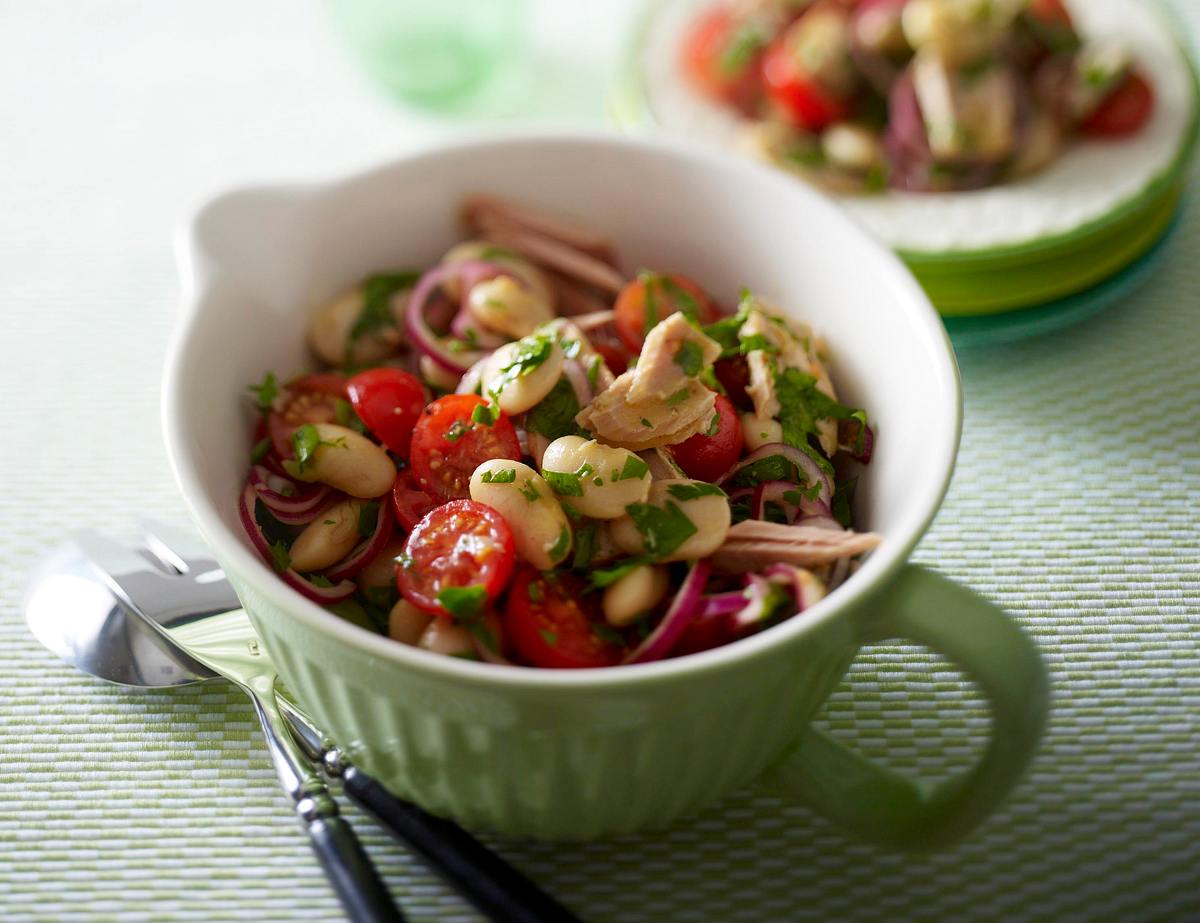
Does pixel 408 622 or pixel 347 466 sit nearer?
pixel 408 622

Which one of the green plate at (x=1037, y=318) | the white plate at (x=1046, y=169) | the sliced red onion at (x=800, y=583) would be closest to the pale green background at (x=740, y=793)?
the green plate at (x=1037, y=318)

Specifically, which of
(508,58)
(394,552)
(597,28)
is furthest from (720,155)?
(597,28)

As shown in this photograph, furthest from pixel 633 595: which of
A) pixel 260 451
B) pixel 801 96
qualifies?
pixel 801 96

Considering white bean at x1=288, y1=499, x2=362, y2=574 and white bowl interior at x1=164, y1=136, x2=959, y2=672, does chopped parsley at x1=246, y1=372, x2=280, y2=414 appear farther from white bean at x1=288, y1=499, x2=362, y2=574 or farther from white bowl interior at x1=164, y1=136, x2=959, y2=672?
white bean at x1=288, y1=499, x2=362, y2=574

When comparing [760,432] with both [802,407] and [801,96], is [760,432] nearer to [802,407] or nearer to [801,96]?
[802,407]

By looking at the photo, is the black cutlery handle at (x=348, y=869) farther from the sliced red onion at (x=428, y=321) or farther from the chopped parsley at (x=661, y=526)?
the sliced red onion at (x=428, y=321)
